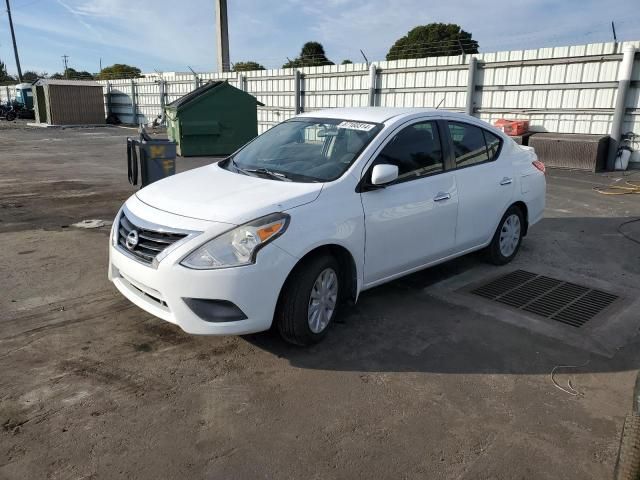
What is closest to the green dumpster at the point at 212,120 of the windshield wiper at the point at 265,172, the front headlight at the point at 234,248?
the windshield wiper at the point at 265,172

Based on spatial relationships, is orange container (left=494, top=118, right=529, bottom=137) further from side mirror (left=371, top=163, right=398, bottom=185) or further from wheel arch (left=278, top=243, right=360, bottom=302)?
wheel arch (left=278, top=243, right=360, bottom=302)

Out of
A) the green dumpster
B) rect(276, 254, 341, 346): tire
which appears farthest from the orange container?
rect(276, 254, 341, 346): tire

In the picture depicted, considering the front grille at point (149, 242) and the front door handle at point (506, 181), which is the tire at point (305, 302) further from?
the front door handle at point (506, 181)

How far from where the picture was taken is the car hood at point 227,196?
332cm

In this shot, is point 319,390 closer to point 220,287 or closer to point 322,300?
point 322,300

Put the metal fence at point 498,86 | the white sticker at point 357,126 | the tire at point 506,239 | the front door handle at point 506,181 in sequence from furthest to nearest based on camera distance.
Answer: the metal fence at point 498,86, the tire at point 506,239, the front door handle at point 506,181, the white sticker at point 357,126

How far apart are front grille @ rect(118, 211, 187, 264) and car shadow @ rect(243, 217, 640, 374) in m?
0.94

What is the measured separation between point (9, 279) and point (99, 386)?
235cm

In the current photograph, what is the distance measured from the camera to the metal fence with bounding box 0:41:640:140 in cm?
1251

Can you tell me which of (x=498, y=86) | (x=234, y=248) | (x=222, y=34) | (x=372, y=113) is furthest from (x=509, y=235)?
(x=222, y=34)

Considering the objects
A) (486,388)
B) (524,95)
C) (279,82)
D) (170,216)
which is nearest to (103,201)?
(170,216)

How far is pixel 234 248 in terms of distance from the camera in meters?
3.16

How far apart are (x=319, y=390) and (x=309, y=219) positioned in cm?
109

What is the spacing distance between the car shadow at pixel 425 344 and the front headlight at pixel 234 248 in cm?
82
